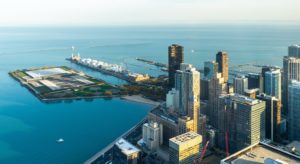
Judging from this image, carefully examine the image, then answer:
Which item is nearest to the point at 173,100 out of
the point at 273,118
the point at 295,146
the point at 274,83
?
the point at 273,118

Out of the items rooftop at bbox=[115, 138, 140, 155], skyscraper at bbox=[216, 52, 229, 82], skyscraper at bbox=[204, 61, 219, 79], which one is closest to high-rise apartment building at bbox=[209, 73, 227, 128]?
skyscraper at bbox=[204, 61, 219, 79]

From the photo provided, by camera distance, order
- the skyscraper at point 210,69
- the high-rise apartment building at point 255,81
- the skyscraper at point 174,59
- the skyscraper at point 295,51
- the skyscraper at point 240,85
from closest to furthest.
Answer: the skyscraper at point 240,85
the high-rise apartment building at point 255,81
the skyscraper at point 210,69
the skyscraper at point 295,51
the skyscraper at point 174,59

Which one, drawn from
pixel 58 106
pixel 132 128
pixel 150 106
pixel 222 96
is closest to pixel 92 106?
pixel 58 106

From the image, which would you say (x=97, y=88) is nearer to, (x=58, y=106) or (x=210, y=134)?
(x=58, y=106)

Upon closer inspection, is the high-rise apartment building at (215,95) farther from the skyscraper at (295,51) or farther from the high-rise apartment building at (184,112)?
the skyscraper at (295,51)

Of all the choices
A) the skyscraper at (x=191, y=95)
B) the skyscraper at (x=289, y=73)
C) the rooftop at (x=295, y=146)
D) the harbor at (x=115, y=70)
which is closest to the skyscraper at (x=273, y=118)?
the rooftop at (x=295, y=146)

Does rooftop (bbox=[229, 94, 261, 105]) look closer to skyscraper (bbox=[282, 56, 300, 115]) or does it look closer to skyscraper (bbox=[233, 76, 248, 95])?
skyscraper (bbox=[233, 76, 248, 95])

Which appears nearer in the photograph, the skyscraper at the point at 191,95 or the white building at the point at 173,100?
the skyscraper at the point at 191,95
